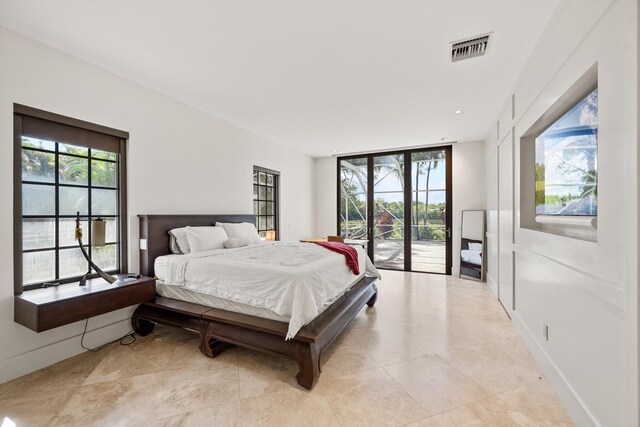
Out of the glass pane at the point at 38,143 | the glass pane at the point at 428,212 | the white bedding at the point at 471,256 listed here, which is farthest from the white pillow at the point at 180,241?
the white bedding at the point at 471,256

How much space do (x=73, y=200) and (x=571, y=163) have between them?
415cm

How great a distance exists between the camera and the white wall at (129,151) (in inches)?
83.3

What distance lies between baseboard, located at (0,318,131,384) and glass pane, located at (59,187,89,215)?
117cm

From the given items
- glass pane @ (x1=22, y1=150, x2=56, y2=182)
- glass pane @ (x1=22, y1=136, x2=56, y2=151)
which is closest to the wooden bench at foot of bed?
A: glass pane @ (x1=22, y1=150, x2=56, y2=182)

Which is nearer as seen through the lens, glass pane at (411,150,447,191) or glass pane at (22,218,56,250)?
glass pane at (22,218,56,250)

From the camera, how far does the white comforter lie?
7.00 ft

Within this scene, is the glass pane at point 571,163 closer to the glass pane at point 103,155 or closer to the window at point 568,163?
the window at point 568,163

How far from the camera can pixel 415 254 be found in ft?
19.9

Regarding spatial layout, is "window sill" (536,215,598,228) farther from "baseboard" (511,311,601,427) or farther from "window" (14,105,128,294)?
"window" (14,105,128,294)

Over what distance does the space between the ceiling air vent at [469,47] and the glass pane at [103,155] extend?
352cm

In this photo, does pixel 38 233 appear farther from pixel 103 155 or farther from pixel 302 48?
pixel 302 48

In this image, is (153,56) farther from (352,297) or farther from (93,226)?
(352,297)

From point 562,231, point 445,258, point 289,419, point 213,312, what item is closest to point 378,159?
point 445,258

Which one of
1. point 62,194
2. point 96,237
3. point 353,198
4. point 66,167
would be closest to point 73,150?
point 66,167
